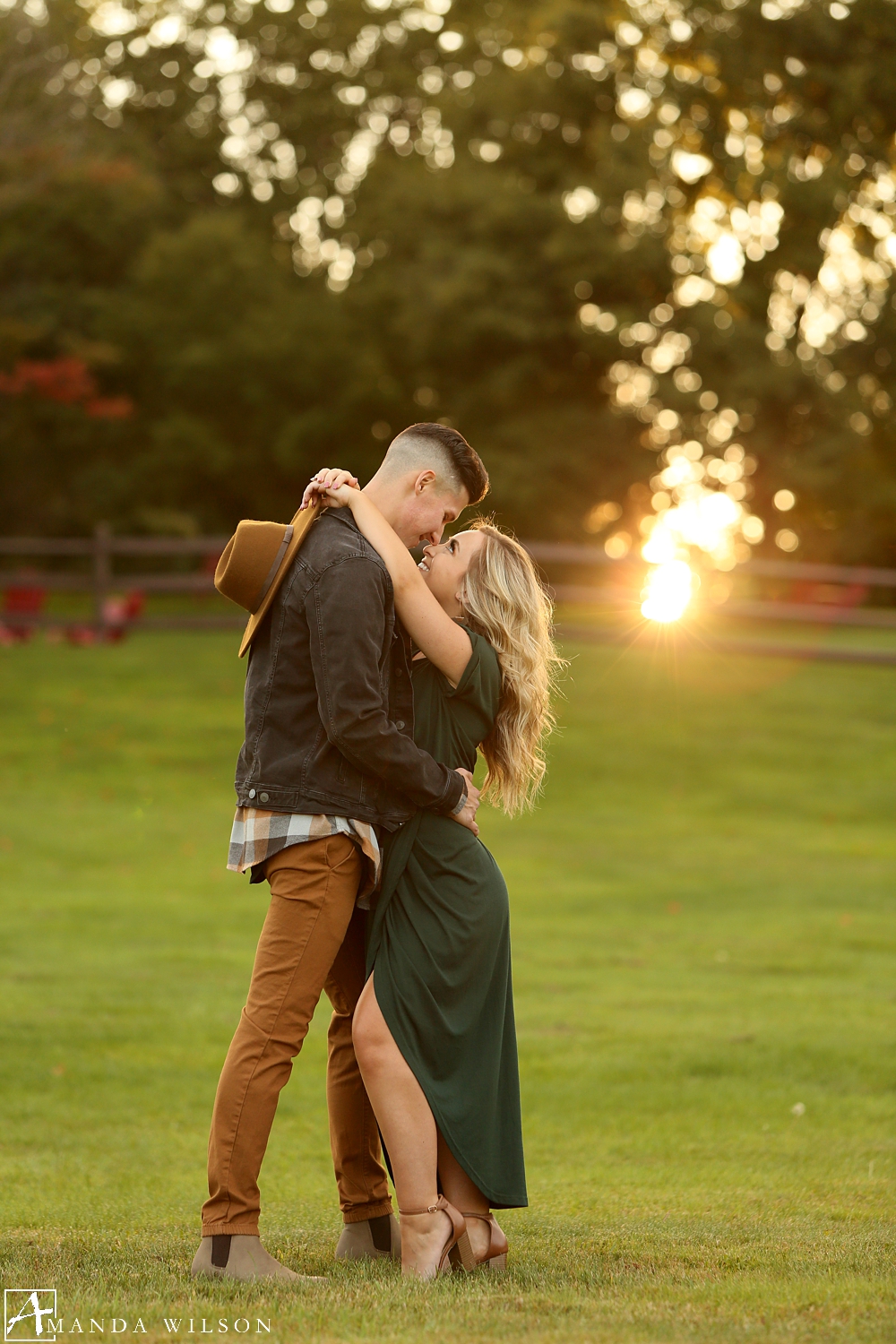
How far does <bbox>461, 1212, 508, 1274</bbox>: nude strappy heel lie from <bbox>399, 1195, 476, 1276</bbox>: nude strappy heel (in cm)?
4

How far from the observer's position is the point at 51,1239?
3934 millimetres

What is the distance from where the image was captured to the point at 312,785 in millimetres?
3600

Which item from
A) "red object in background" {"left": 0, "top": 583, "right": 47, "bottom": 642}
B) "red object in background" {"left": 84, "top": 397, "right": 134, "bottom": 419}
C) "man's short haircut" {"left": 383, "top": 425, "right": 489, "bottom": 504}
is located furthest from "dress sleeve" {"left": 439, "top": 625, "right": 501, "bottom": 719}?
"red object in background" {"left": 84, "top": 397, "right": 134, "bottom": 419}

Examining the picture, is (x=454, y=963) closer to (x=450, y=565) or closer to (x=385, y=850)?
(x=385, y=850)

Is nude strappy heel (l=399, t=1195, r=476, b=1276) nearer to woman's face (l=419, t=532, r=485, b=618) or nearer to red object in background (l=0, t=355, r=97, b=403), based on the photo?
woman's face (l=419, t=532, r=485, b=618)

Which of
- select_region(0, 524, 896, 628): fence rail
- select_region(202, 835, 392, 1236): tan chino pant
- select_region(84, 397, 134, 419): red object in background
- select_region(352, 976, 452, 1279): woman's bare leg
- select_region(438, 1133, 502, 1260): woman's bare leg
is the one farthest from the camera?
select_region(84, 397, 134, 419): red object in background

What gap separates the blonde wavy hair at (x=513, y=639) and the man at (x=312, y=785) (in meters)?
0.21

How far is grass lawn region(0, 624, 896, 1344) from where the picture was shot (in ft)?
10.9

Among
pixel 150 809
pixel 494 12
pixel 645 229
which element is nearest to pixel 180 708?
pixel 150 809

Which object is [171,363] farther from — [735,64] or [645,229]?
[735,64]

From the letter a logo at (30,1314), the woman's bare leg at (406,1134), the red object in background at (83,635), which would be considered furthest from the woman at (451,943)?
the red object in background at (83,635)

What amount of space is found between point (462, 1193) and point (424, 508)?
1.67 m

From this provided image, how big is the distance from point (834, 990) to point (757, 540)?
30.2 m

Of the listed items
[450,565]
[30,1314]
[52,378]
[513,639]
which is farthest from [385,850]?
[52,378]
